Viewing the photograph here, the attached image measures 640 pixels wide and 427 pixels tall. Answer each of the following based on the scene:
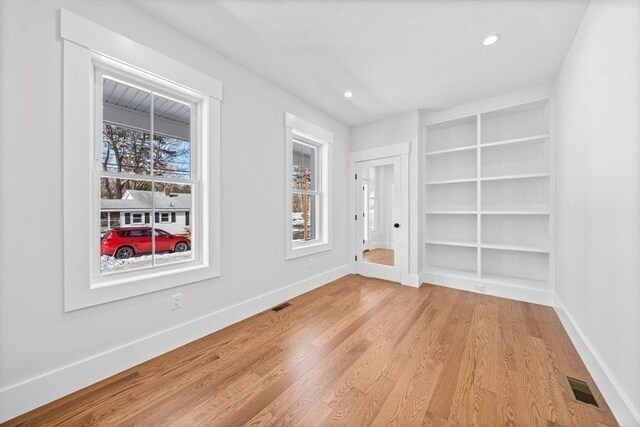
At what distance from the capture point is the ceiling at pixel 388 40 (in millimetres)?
1838

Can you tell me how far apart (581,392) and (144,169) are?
3499 millimetres

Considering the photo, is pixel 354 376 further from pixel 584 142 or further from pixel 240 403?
pixel 584 142

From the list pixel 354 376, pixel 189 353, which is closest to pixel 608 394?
pixel 354 376

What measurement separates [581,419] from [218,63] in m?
3.73

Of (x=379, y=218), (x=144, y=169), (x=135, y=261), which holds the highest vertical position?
(x=144, y=169)

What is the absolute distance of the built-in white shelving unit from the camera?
3.24 m

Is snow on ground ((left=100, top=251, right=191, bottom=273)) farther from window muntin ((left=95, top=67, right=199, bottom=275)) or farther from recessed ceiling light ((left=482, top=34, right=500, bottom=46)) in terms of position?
recessed ceiling light ((left=482, top=34, right=500, bottom=46))

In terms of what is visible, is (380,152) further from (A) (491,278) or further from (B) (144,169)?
(B) (144,169)

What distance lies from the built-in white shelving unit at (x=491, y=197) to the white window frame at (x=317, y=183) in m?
1.58

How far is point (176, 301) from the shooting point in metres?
2.08

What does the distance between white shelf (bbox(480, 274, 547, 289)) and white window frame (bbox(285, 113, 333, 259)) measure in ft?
7.49

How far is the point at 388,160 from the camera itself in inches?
156

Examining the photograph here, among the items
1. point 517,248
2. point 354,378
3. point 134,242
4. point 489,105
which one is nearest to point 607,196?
point 517,248

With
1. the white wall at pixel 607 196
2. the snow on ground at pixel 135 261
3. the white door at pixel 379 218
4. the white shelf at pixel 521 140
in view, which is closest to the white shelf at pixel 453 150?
the white shelf at pixel 521 140
